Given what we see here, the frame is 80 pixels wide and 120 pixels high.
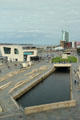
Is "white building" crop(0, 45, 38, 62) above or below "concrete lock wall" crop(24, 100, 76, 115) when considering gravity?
above

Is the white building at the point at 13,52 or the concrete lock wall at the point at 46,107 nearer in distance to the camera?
the concrete lock wall at the point at 46,107

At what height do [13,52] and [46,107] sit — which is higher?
[13,52]

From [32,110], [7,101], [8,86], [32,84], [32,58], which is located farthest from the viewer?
[32,58]

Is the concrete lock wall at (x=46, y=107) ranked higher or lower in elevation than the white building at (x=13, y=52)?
lower

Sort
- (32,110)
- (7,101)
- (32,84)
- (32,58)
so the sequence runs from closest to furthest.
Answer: (32,110), (7,101), (32,84), (32,58)

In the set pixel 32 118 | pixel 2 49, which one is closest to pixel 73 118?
pixel 32 118

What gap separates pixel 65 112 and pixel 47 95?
12.0m

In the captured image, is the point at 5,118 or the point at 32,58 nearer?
the point at 5,118

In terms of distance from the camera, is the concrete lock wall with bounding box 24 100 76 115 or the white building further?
the white building

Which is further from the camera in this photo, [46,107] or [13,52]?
[13,52]

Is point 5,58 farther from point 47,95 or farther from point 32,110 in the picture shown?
point 32,110

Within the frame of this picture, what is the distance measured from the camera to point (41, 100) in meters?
25.2

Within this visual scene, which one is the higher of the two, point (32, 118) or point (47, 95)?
point (32, 118)

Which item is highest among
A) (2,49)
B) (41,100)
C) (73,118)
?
(2,49)
